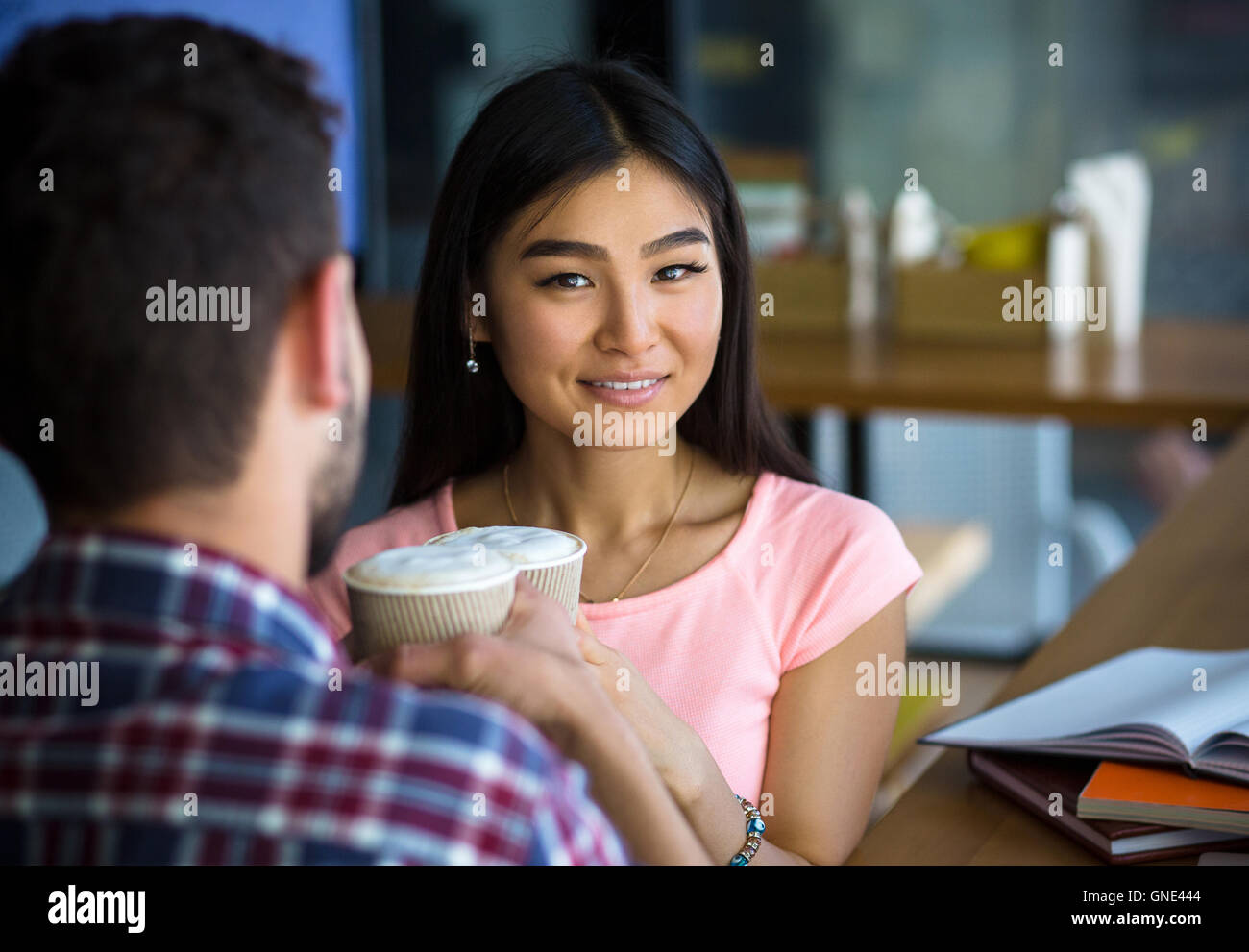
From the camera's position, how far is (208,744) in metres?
0.56

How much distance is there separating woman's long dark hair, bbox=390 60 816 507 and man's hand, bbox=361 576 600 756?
457 millimetres

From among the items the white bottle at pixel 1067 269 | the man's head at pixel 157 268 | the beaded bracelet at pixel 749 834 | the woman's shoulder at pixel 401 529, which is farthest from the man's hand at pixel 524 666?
the white bottle at pixel 1067 269

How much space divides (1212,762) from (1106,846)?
0.09 metres

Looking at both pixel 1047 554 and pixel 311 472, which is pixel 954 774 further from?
pixel 1047 554

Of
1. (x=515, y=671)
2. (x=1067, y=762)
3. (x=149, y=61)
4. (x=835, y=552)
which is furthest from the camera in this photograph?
(x=835, y=552)

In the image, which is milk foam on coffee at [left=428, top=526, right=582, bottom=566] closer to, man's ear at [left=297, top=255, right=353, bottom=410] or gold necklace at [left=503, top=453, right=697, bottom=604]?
man's ear at [left=297, top=255, right=353, bottom=410]

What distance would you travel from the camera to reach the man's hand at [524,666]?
703mm

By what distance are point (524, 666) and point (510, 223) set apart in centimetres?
51

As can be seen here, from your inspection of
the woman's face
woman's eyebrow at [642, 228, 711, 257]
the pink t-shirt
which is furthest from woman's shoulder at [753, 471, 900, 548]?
woman's eyebrow at [642, 228, 711, 257]

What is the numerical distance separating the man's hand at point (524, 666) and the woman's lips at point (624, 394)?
359mm

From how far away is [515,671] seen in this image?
0.72 m

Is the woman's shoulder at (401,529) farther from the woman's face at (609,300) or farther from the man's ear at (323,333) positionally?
the man's ear at (323,333)

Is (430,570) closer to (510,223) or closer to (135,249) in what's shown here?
(135,249)

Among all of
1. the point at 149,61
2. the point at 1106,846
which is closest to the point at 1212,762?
the point at 1106,846
